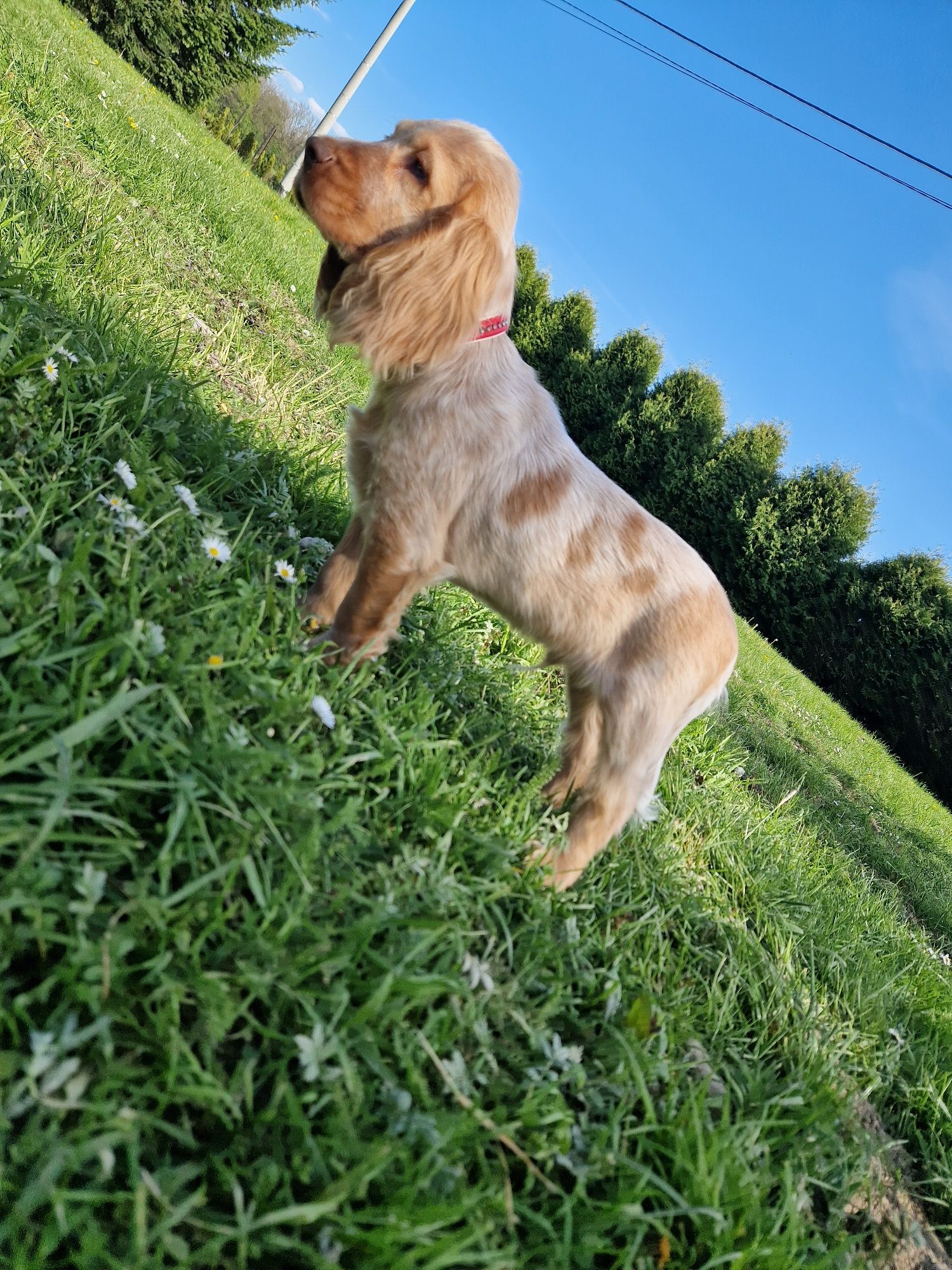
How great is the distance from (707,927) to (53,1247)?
2.44 m

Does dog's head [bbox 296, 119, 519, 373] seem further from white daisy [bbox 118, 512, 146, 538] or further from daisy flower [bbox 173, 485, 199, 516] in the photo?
white daisy [bbox 118, 512, 146, 538]

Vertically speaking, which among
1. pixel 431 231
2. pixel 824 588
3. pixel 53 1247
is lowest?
pixel 53 1247

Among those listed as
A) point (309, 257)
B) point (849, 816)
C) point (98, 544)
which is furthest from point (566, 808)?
point (309, 257)

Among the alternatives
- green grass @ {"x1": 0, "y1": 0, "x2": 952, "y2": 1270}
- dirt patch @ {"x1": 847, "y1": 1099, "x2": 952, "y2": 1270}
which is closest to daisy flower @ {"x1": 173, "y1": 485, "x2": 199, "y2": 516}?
green grass @ {"x1": 0, "y1": 0, "x2": 952, "y2": 1270}

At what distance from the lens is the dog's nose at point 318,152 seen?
8.14ft

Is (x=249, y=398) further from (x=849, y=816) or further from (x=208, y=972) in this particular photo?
(x=849, y=816)

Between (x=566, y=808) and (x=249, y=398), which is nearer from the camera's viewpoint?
(x=566, y=808)

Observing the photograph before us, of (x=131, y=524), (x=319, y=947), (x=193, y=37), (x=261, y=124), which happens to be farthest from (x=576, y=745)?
(x=261, y=124)

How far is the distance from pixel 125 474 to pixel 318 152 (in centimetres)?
115

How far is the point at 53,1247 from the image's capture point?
1.16 meters

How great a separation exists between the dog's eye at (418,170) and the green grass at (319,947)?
4.07ft

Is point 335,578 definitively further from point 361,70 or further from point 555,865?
point 361,70

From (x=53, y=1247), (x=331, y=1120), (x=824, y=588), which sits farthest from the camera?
(x=824, y=588)

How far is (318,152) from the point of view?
2.49m
